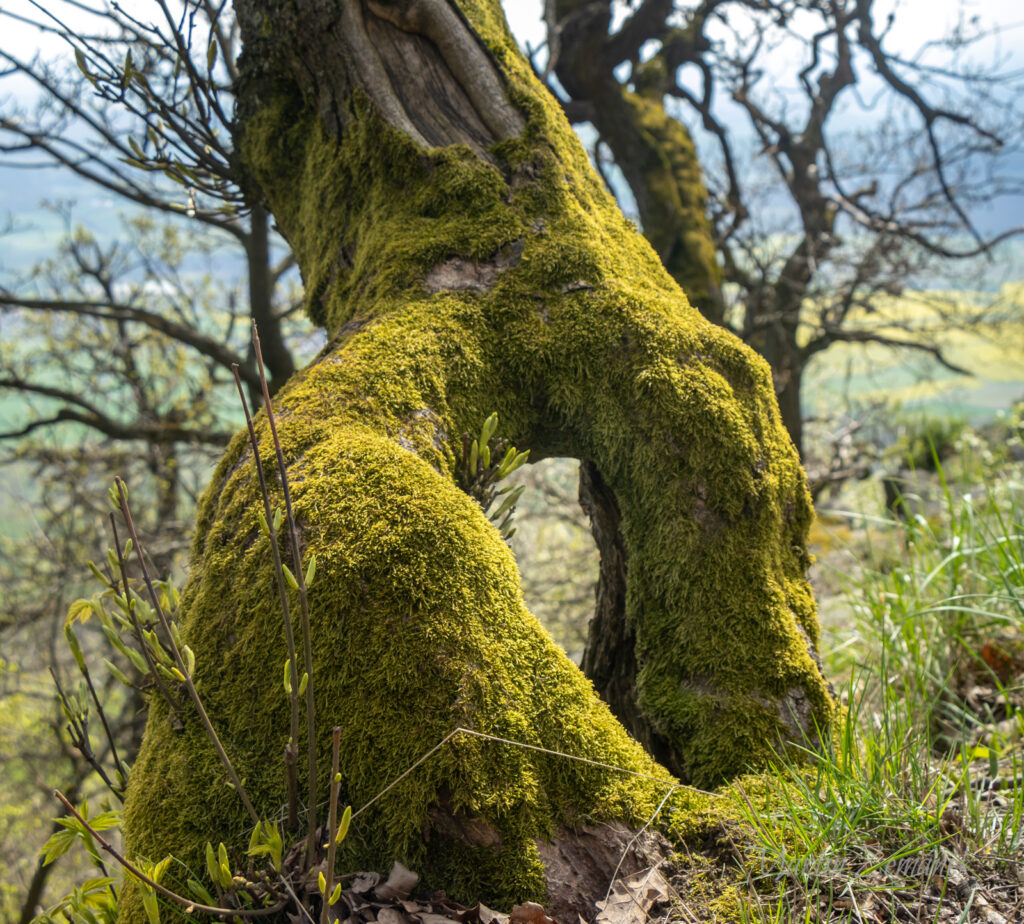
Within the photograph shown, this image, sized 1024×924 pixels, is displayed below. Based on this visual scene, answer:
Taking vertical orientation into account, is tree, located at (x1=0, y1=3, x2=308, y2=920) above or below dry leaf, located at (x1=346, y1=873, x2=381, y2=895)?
above

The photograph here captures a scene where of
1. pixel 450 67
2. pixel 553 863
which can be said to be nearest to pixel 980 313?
pixel 450 67

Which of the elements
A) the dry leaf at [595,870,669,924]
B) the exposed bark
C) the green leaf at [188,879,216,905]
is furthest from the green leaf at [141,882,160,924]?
the exposed bark

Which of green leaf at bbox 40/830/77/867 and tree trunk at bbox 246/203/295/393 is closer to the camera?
green leaf at bbox 40/830/77/867

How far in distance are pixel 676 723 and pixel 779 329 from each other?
24.6 ft

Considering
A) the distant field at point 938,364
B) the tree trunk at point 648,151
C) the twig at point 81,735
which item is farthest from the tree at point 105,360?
the distant field at point 938,364

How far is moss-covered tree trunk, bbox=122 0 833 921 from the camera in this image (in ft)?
4.98

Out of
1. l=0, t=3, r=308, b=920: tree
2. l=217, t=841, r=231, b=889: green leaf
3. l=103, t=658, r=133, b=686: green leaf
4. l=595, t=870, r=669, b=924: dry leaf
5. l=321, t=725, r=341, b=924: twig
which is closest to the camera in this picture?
l=321, t=725, r=341, b=924: twig

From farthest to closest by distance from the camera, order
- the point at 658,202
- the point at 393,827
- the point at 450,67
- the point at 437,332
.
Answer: the point at 658,202 < the point at 450,67 < the point at 437,332 < the point at 393,827

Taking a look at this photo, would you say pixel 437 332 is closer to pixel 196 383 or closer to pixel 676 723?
pixel 676 723

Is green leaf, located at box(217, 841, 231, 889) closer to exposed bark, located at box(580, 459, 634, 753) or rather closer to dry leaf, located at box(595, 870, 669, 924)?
dry leaf, located at box(595, 870, 669, 924)

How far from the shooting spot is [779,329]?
8.52m

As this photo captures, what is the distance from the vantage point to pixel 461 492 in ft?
6.02

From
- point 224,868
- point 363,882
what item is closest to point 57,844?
point 224,868

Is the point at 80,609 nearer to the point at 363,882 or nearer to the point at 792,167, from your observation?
the point at 363,882
